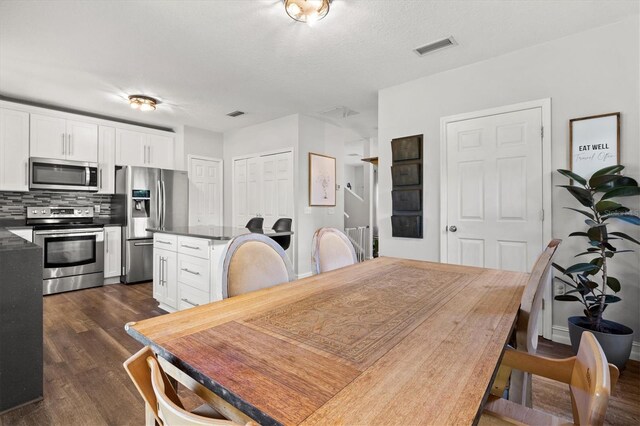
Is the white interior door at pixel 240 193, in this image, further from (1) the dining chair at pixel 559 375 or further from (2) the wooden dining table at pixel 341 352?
(1) the dining chair at pixel 559 375

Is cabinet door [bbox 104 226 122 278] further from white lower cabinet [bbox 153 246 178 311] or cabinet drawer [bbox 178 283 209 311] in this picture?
cabinet drawer [bbox 178 283 209 311]

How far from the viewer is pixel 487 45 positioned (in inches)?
108

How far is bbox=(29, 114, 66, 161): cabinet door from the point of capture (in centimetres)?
412

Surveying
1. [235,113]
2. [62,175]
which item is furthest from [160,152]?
[235,113]

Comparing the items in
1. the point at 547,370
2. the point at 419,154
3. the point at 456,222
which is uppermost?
the point at 419,154

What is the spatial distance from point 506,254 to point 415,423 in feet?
9.26

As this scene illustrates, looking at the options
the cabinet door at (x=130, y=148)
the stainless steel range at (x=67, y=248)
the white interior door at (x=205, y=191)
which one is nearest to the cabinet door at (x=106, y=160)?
the cabinet door at (x=130, y=148)

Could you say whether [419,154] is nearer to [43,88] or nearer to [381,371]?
→ [381,371]

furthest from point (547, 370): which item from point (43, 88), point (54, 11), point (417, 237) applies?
point (43, 88)

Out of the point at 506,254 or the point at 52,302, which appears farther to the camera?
the point at 52,302

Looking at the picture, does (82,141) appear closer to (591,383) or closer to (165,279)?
(165,279)

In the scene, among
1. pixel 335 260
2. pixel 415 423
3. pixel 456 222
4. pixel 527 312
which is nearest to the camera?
pixel 415 423

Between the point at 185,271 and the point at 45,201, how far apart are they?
10.3ft

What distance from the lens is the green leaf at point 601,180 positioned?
2156 millimetres
